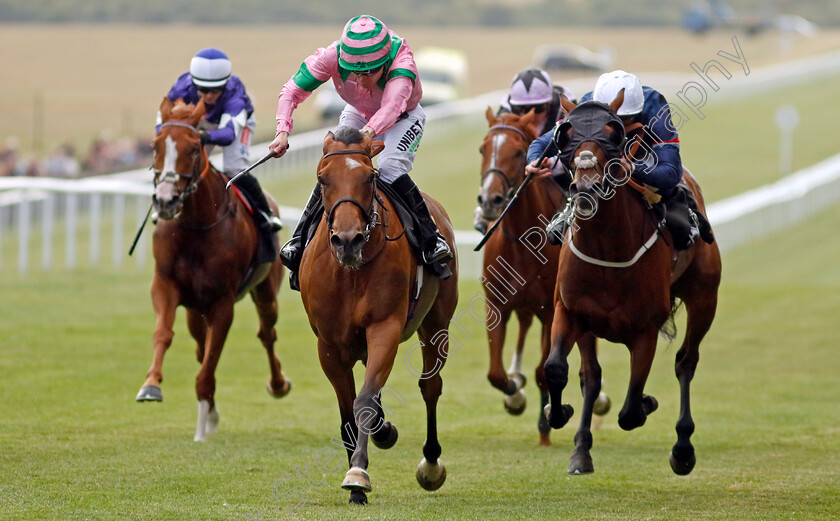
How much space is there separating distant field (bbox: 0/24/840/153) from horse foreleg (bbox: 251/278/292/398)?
22815 mm

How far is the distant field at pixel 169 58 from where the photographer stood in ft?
125

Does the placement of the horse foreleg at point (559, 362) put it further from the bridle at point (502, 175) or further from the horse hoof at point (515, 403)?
the horse hoof at point (515, 403)

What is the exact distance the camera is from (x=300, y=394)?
39.6 ft

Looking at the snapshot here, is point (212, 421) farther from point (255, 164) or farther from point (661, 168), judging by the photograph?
point (661, 168)

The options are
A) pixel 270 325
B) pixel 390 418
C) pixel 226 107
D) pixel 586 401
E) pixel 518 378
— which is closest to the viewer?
pixel 586 401

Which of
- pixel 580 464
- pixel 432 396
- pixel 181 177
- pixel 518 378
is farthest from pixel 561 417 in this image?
pixel 181 177

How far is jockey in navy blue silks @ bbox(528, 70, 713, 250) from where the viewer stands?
7254mm

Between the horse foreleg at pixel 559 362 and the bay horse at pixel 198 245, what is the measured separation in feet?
9.05

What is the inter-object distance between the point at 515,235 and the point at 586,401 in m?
2.04

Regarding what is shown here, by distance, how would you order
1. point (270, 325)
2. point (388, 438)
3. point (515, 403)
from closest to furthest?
point (388, 438) < point (515, 403) < point (270, 325)

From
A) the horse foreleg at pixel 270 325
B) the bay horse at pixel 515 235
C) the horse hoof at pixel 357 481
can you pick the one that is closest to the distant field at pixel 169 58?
the horse foreleg at pixel 270 325

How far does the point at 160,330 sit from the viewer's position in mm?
8648

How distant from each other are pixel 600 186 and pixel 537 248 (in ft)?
9.05

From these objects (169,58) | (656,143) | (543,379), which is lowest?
(543,379)
